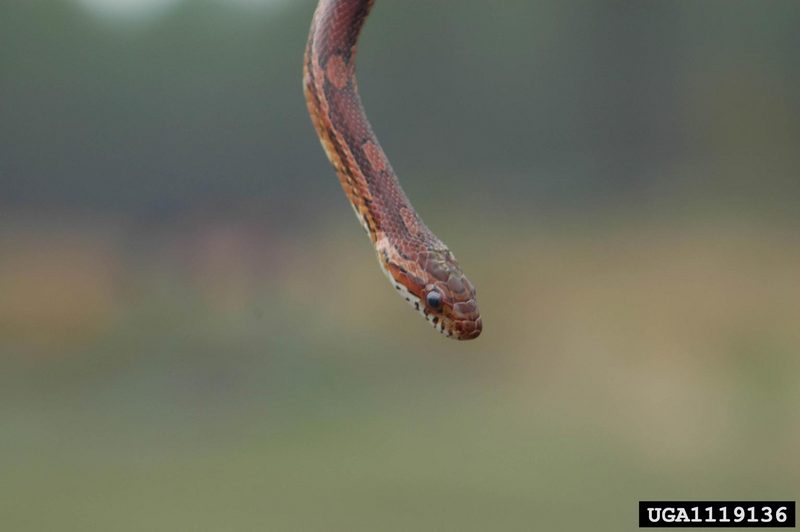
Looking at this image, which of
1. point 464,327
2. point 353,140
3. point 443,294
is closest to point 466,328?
point 464,327

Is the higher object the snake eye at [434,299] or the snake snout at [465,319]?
the snake eye at [434,299]

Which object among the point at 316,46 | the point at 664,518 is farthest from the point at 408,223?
the point at 664,518

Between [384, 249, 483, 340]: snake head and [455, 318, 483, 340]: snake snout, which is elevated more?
[384, 249, 483, 340]: snake head

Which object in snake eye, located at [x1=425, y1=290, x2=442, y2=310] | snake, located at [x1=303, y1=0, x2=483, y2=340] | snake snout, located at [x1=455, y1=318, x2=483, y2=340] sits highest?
snake, located at [x1=303, y1=0, x2=483, y2=340]

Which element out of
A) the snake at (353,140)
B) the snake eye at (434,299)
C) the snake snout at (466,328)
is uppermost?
the snake at (353,140)

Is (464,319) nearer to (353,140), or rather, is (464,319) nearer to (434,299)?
(434,299)

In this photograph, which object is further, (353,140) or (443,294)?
(353,140)

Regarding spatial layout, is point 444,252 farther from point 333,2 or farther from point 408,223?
point 333,2
